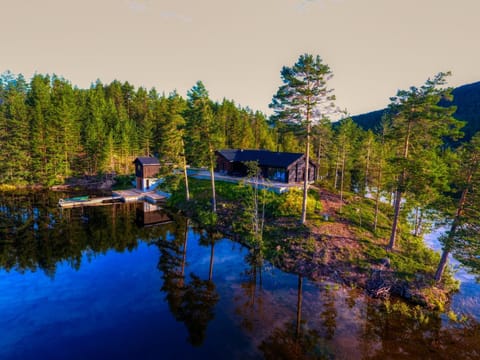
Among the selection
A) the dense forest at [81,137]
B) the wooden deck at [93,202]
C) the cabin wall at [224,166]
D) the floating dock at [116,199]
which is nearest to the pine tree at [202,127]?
the dense forest at [81,137]

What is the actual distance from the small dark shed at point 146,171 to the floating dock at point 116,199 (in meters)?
1.79

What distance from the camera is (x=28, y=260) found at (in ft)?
62.1

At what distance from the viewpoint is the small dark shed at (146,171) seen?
40625 millimetres

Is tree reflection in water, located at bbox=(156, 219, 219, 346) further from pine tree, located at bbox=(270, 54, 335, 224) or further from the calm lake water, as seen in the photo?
pine tree, located at bbox=(270, 54, 335, 224)

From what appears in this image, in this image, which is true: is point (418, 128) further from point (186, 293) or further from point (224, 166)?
point (224, 166)

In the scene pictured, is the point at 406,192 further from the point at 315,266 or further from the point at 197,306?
the point at 197,306

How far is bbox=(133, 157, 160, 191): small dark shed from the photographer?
40625mm

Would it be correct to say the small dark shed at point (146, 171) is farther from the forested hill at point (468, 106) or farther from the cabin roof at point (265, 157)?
the forested hill at point (468, 106)

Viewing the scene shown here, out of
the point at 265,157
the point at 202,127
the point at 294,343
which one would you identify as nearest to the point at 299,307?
the point at 294,343

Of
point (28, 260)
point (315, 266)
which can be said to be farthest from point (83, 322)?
point (315, 266)

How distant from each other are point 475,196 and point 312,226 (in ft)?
36.3

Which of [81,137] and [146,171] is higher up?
[81,137]

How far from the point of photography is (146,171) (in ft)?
135

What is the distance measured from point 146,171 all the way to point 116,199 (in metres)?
6.51
